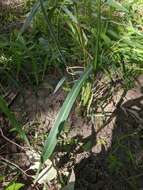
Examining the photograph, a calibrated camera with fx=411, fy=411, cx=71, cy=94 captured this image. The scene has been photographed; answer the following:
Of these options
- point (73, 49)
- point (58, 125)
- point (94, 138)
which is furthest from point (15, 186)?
point (73, 49)

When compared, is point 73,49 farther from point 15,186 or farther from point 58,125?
point 15,186

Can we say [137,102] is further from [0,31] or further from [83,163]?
[0,31]

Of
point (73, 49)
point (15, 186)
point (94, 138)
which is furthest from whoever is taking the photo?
point (73, 49)

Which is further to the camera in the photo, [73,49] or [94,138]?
[73,49]

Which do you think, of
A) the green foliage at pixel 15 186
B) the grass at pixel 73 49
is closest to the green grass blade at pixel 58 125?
the green foliage at pixel 15 186

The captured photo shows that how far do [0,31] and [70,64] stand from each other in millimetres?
458

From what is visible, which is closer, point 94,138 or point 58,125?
point 58,125

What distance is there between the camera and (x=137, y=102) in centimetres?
199

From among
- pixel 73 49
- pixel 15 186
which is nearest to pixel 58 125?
pixel 15 186

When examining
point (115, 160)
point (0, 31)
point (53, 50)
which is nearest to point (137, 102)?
point (115, 160)

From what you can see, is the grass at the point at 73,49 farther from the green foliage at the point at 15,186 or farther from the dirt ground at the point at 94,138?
the green foliage at the point at 15,186

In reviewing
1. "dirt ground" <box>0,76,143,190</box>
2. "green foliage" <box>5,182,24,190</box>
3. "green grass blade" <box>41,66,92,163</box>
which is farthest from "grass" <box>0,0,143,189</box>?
"green foliage" <box>5,182,24,190</box>

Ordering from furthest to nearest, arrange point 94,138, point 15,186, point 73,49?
point 73,49 < point 94,138 < point 15,186

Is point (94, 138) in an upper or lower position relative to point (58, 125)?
lower
